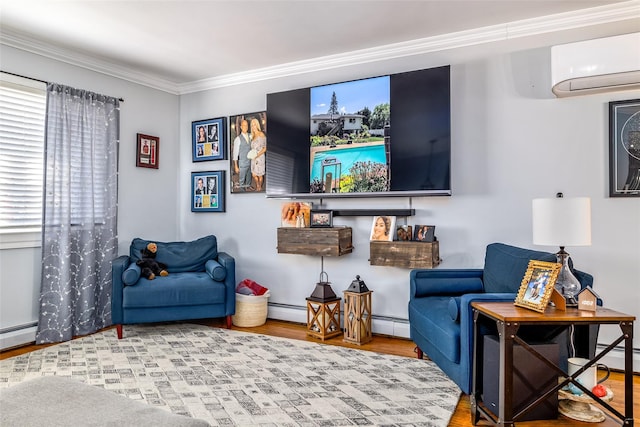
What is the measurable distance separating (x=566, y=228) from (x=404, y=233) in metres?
1.58

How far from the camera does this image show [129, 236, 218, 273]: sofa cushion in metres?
4.25

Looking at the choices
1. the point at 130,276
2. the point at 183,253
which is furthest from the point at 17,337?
the point at 183,253

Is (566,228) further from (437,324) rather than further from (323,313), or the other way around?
(323,313)

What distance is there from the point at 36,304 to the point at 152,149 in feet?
6.20

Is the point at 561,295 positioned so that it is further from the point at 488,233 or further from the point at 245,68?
the point at 245,68

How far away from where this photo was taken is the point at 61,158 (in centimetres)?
378

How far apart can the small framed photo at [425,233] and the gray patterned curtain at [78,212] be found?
113 inches

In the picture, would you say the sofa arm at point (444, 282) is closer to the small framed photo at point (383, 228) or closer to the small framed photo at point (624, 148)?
the small framed photo at point (383, 228)

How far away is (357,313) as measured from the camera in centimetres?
358

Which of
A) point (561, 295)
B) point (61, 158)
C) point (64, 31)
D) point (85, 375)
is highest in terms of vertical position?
point (64, 31)

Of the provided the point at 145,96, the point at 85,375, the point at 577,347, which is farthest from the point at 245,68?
the point at 577,347

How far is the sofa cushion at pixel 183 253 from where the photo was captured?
425 centimetres

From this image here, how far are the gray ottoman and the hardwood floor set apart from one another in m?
1.64

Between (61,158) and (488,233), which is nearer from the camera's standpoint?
(488,233)
